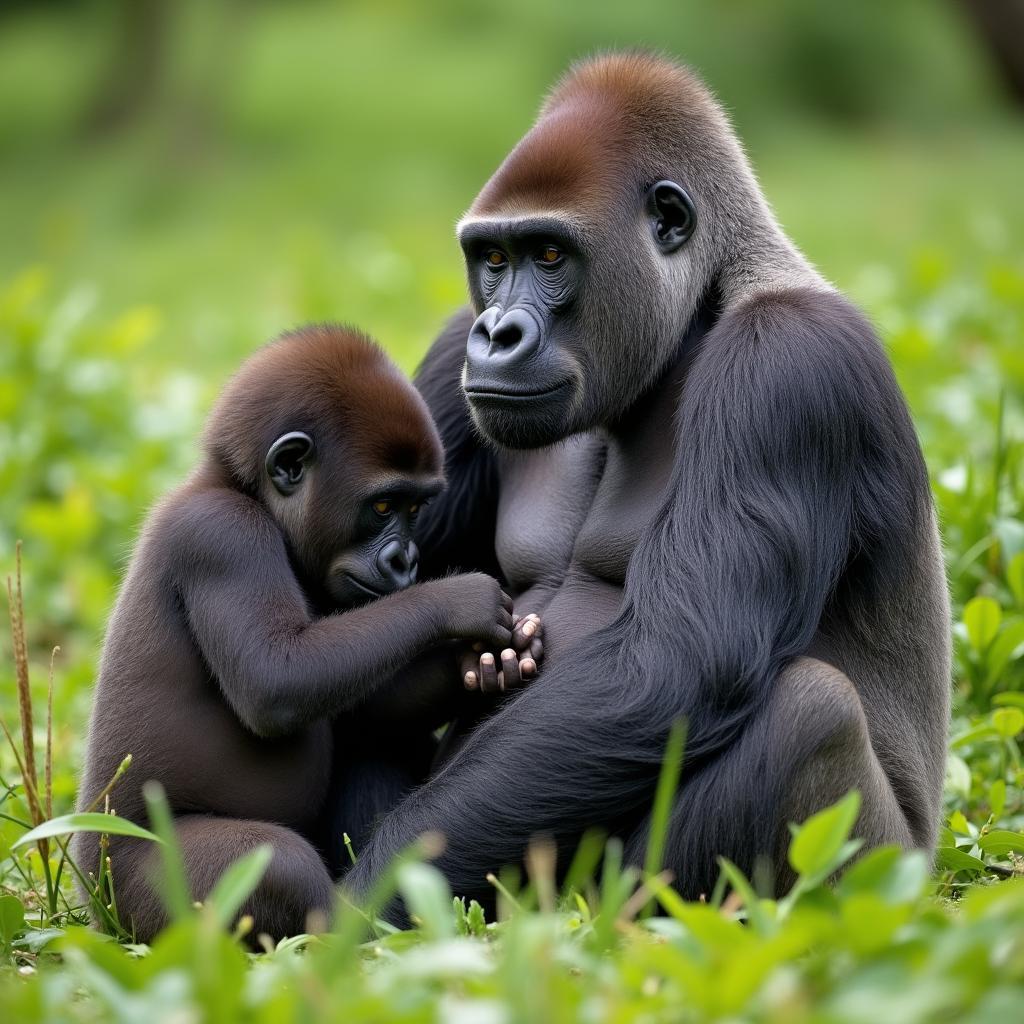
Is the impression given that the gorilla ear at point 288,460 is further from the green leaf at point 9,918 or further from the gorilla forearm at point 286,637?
the green leaf at point 9,918

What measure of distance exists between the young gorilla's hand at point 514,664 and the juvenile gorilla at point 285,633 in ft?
0.13

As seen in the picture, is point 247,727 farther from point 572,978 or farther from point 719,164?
point 719,164

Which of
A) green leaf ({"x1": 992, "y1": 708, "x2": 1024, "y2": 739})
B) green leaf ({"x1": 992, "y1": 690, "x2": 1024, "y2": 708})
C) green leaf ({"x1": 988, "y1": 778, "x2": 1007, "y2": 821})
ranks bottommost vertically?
green leaf ({"x1": 988, "y1": 778, "x2": 1007, "y2": 821})

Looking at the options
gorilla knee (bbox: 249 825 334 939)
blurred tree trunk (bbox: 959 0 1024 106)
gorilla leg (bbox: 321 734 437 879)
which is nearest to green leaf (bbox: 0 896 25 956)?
gorilla knee (bbox: 249 825 334 939)

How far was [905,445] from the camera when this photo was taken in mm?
3426

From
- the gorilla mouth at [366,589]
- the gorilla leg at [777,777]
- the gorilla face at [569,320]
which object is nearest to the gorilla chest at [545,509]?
the gorilla face at [569,320]

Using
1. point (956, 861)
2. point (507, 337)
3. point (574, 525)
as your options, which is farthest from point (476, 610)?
point (956, 861)

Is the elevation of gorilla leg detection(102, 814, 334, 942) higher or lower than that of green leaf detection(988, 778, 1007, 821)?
higher

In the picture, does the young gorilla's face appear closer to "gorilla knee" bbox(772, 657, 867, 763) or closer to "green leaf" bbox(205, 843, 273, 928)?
"gorilla knee" bbox(772, 657, 867, 763)

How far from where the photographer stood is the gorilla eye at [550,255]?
140 inches

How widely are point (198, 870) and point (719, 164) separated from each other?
83.1 inches

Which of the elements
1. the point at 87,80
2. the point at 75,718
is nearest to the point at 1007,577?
the point at 75,718

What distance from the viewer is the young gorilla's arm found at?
3229mm

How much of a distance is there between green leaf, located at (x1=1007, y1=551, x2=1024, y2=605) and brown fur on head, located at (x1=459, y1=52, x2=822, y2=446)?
52.4 inches
